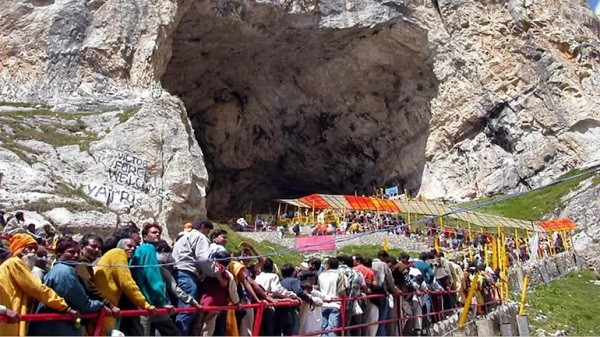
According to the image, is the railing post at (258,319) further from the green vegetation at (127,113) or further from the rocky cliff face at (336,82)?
the rocky cliff face at (336,82)

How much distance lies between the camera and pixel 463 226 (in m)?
31.1

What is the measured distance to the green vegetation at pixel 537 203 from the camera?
3152 centimetres

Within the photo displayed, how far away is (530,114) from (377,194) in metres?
10.8

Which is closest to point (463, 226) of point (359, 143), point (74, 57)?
point (359, 143)

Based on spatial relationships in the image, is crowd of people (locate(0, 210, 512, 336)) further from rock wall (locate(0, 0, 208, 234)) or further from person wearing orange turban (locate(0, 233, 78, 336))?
rock wall (locate(0, 0, 208, 234))

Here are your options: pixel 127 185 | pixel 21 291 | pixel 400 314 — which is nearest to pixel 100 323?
pixel 21 291

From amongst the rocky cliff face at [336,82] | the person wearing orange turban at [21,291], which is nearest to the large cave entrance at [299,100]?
the rocky cliff face at [336,82]

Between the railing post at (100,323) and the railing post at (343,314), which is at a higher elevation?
the railing post at (100,323)

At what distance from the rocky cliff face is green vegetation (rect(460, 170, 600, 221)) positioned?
3.33 ft

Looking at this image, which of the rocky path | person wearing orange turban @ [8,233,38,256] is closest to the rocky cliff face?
the rocky path

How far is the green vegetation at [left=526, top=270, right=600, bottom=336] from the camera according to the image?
1400 centimetres

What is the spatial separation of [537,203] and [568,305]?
17613mm

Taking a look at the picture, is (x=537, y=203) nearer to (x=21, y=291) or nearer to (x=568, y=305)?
(x=568, y=305)

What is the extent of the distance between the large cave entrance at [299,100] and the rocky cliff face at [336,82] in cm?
9
